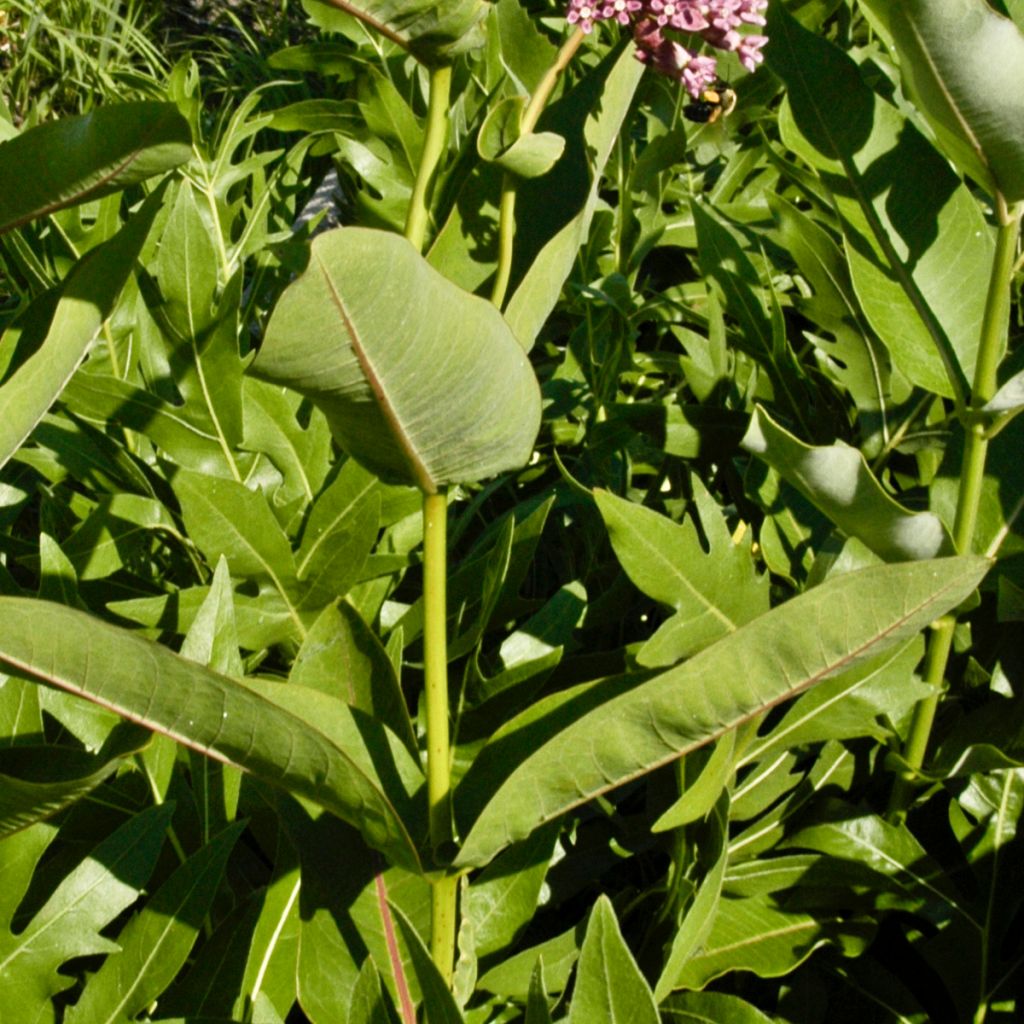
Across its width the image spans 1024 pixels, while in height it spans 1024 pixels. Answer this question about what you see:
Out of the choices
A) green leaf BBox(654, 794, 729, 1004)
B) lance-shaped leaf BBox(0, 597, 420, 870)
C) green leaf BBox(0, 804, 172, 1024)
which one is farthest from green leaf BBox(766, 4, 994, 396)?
green leaf BBox(0, 804, 172, 1024)

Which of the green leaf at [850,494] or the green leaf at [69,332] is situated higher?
the green leaf at [69,332]

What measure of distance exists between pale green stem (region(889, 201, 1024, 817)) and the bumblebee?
2.79 ft

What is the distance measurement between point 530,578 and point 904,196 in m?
0.76

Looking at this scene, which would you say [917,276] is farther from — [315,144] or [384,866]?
[315,144]

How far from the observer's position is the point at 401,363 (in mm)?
794

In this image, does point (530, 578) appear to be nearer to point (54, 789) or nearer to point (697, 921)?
point (697, 921)

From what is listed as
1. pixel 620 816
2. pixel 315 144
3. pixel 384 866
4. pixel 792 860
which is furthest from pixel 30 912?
pixel 315 144

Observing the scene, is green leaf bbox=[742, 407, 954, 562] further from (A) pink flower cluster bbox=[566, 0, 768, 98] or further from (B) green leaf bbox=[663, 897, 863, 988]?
(B) green leaf bbox=[663, 897, 863, 988]

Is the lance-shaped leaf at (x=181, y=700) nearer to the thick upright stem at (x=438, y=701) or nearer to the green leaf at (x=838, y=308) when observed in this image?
the thick upright stem at (x=438, y=701)

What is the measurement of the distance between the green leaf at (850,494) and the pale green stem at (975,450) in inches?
3.1

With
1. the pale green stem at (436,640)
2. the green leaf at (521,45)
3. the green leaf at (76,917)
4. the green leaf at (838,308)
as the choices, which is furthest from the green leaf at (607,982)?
the green leaf at (521,45)

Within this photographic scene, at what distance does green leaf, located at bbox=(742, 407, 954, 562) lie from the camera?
100 cm

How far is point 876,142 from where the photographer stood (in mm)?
1238

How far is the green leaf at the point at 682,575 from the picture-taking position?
3.74ft
